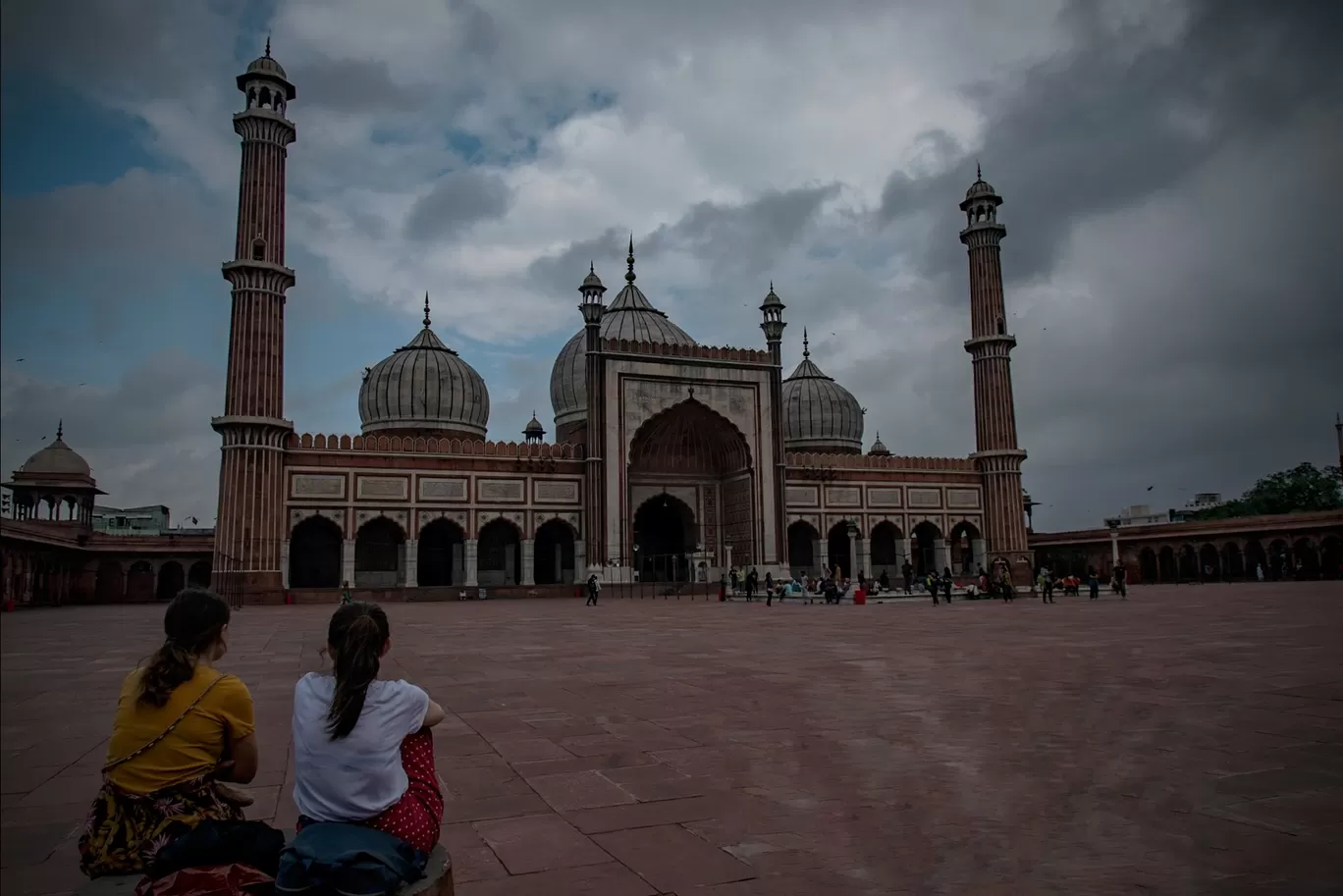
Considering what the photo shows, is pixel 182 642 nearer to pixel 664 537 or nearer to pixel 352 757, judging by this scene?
pixel 352 757

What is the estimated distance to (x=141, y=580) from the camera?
1387 inches

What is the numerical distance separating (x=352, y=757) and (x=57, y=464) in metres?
44.5

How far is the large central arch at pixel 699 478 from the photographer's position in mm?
34406

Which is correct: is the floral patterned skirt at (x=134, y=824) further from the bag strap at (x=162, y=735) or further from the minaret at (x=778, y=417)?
the minaret at (x=778, y=417)

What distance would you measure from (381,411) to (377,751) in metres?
35.9

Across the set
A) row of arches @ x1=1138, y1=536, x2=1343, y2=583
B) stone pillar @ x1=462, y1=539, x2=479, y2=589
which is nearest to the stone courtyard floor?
stone pillar @ x1=462, y1=539, x2=479, y2=589

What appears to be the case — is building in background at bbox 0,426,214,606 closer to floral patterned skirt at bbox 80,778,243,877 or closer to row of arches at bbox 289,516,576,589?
row of arches at bbox 289,516,576,589

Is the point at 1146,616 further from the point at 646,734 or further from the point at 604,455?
the point at 604,455

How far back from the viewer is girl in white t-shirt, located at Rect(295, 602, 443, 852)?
240cm

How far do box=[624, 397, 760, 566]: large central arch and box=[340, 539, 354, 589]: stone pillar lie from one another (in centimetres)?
993

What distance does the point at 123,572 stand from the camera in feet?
114

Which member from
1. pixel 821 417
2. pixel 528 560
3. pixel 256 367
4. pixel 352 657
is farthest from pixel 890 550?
pixel 352 657

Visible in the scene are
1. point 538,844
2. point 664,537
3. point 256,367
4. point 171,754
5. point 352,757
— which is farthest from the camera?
point 664,537

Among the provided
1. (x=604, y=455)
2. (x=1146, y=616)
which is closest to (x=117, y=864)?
(x=1146, y=616)
